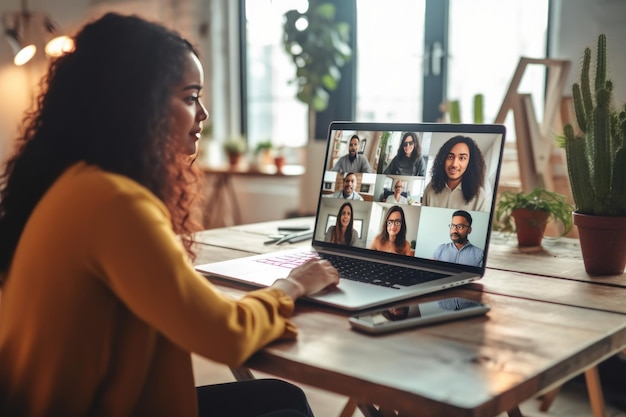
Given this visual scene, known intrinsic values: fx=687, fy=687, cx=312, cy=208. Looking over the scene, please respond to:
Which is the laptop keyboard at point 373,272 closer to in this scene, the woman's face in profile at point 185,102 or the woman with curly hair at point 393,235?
the woman with curly hair at point 393,235

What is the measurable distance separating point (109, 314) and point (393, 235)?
2.03ft

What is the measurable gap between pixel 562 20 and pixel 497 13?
49 cm

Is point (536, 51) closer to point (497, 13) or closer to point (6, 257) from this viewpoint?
point (497, 13)

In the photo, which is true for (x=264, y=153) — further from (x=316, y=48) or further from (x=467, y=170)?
(x=467, y=170)

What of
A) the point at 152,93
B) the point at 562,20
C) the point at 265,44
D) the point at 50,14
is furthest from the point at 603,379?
the point at 50,14

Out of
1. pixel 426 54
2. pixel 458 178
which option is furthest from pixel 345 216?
pixel 426 54

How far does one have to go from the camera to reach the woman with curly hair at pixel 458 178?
1210 millimetres

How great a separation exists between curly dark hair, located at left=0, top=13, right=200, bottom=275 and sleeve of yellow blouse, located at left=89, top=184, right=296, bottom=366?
0.11 m

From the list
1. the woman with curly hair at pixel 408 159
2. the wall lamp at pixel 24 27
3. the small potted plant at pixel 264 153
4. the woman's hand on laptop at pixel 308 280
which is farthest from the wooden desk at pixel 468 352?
the wall lamp at pixel 24 27

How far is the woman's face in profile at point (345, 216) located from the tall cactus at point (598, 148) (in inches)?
16.9

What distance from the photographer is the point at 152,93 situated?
0.93 meters

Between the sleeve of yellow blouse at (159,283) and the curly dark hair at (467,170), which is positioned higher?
the curly dark hair at (467,170)

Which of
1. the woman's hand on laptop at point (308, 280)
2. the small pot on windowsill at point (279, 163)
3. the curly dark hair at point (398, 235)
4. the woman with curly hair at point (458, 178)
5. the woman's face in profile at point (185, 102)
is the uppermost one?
the woman's face in profile at point (185, 102)

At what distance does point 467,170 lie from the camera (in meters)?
1.24
